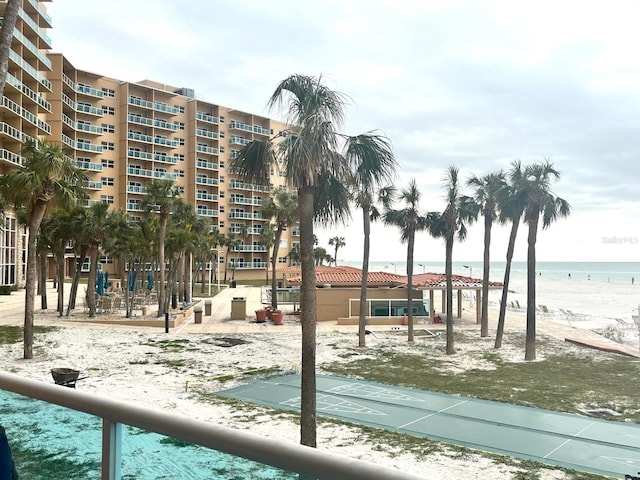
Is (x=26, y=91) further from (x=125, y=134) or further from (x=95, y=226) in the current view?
(x=95, y=226)

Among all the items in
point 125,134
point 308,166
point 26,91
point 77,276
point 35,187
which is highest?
point 125,134

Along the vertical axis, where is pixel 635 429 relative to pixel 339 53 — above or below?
below

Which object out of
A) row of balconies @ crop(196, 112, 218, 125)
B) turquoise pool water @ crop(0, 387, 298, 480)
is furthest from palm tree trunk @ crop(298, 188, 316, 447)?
row of balconies @ crop(196, 112, 218, 125)

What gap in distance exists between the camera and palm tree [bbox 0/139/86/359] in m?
19.8

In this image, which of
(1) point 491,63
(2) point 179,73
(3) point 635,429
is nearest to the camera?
(3) point 635,429

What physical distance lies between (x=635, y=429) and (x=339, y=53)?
17640 mm

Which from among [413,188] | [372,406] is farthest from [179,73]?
[372,406]

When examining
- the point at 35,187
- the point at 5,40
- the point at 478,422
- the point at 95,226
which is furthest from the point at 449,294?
the point at 5,40

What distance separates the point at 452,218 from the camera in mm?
28656

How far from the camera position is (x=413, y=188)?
30.2 meters

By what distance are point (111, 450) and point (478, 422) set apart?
13.8 m

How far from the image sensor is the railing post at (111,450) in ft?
7.01

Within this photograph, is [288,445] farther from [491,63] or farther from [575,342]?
[575,342]

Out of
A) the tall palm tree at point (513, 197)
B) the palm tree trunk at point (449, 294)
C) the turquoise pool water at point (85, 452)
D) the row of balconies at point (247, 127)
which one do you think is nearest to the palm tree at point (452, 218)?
the palm tree trunk at point (449, 294)
